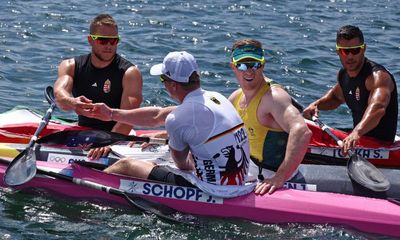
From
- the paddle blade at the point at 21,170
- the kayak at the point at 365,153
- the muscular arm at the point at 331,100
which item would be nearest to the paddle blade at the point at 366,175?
the kayak at the point at 365,153

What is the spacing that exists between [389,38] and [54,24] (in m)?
6.35

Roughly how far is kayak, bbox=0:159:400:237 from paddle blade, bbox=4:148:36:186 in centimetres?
27

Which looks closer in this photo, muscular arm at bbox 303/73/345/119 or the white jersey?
the white jersey

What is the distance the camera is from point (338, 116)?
41.3ft

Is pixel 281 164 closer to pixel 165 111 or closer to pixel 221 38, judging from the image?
pixel 165 111

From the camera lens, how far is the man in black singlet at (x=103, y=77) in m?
9.52

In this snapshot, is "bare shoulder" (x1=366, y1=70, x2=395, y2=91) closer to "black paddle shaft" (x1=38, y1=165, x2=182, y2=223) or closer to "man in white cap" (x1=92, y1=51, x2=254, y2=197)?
"man in white cap" (x1=92, y1=51, x2=254, y2=197)

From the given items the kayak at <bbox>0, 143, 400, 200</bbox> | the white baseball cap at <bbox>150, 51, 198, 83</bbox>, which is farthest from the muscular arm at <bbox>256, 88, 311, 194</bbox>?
the white baseball cap at <bbox>150, 51, 198, 83</bbox>

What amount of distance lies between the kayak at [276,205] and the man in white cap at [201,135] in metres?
0.11

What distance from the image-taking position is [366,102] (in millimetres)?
9758

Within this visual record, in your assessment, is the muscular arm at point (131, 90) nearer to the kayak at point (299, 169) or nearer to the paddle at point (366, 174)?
the kayak at point (299, 169)

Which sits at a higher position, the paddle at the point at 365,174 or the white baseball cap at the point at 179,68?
the white baseball cap at the point at 179,68

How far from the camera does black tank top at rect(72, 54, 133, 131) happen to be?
9.71 meters

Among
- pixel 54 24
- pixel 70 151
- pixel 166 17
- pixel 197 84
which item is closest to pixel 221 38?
pixel 166 17
